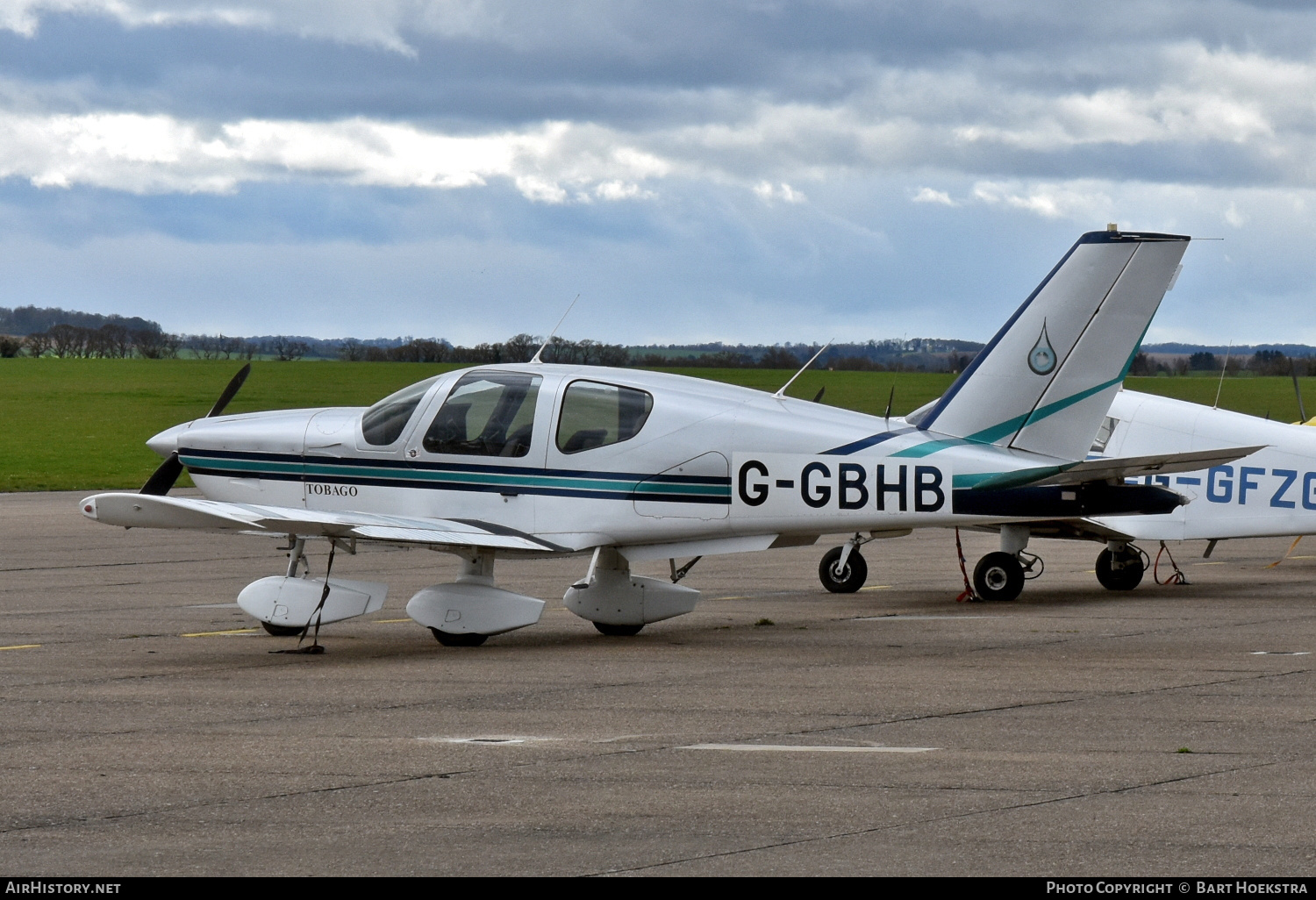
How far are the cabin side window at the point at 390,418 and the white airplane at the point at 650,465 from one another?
2cm

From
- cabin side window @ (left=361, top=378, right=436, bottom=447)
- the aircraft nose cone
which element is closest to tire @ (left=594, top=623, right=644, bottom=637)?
cabin side window @ (left=361, top=378, right=436, bottom=447)

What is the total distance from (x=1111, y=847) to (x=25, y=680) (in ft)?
26.0

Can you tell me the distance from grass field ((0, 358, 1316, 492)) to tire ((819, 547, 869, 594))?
24061mm

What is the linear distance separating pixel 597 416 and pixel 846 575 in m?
5.40

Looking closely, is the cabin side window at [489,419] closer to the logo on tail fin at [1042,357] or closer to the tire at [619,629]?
the tire at [619,629]

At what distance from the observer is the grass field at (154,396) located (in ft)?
157

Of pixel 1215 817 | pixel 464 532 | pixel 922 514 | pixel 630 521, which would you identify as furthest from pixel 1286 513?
pixel 1215 817

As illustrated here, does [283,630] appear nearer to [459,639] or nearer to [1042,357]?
[459,639]

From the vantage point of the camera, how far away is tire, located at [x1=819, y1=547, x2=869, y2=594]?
18.7 meters

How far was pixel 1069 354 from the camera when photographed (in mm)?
15188

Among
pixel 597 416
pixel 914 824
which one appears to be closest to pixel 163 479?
pixel 597 416

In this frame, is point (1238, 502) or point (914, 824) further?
point (1238, 502)

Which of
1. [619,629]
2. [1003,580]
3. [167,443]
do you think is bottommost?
[619,629]
